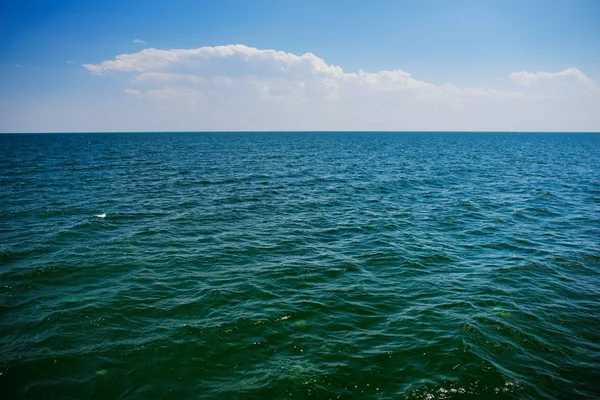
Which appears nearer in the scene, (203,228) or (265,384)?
(265,384)

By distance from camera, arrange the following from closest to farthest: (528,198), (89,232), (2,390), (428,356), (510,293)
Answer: (2,390) < (428,356) < (510,293) < (89,232) < (528,198)

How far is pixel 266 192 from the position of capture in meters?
37.2

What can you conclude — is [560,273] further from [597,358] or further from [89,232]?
[89,232]

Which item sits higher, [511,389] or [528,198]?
[528,198]

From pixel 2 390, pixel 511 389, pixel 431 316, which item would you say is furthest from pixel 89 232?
pixel 511 389

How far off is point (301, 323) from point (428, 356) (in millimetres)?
4958

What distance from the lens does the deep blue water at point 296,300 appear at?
10055mm

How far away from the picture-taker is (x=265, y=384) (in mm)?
9742

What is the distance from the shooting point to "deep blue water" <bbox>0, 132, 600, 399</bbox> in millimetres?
10055

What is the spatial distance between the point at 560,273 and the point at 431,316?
1014 cm

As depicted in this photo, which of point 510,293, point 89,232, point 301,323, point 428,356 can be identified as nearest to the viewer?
point 428,356

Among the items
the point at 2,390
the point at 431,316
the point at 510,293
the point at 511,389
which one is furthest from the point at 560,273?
the point at 2,390

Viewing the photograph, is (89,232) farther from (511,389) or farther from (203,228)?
(511,389)

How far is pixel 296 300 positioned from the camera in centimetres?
1461
